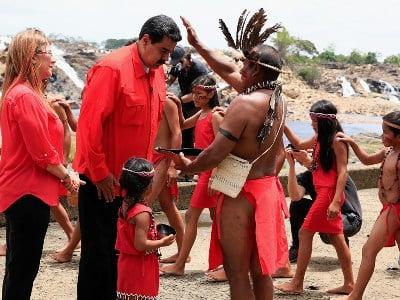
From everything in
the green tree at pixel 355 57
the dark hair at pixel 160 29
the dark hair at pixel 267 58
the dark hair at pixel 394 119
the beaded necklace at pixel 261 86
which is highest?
the dark hair at pixel 160 29

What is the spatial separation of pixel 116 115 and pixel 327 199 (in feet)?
6.89

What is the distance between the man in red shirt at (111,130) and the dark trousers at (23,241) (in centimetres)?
47

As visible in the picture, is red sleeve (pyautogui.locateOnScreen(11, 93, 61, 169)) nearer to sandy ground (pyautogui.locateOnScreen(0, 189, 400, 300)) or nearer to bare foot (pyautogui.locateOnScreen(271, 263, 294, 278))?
sandy ground (pyautogui.locateOnScreen(0, 189, 400, 300))

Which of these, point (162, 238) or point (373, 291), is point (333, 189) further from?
point (162, 238)

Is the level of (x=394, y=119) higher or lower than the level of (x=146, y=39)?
lower

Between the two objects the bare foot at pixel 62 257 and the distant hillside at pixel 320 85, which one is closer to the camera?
the bare foot at pixel 62 257

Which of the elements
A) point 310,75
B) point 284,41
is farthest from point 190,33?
point 284,41

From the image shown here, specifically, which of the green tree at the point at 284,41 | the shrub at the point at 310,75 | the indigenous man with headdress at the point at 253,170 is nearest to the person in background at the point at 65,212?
the indigenous man with headdress at the point at 253,170

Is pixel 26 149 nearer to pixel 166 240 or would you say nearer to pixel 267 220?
pixel 166 240

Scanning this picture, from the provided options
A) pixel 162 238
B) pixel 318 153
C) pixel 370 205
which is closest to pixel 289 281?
pixel 318 153

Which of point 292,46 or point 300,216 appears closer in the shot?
point 300,216

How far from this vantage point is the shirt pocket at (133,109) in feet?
16.3

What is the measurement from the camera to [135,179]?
16.2 ft

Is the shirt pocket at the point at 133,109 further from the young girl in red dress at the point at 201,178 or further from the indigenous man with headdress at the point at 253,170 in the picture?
the young girl in red dress at the point at 201,178
